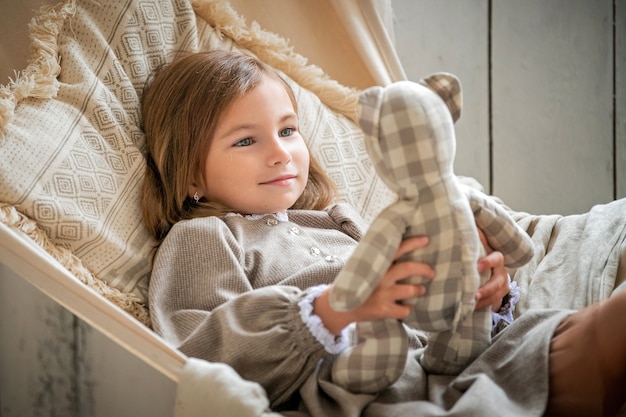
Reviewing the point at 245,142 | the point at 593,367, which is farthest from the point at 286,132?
the point at 593,367

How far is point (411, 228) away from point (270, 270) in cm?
32

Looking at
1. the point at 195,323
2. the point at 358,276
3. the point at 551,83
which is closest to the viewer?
the point at 358,276

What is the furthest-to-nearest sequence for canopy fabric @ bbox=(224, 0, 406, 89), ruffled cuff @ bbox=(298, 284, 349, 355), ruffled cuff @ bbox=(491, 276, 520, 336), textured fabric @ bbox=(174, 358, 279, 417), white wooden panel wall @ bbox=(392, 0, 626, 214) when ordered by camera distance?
1. white wooden panel wall @ bbox=(392, 0, 626, 214)
2. canopy fabric @ bbox=(224, 0, 406, 89)
3. ruffled cuff @ bbox=(491, 276, 520, 336)
4. ruffled cuff @ bbox=(298, 284, 349, 355)
5. textured fabric @ bbox=(174, 358, 279, 417)

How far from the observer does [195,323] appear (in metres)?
0.97

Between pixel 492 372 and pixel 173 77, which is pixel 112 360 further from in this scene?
pixel 173 77

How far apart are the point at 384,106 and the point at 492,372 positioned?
34 centimetres

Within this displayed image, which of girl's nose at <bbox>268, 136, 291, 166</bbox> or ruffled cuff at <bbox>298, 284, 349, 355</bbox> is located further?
girl's nose at <bbox>268, 136, 291, 166</bbox>

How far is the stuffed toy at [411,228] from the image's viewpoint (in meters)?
0.78

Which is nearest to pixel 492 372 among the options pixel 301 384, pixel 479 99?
pixel 301 384

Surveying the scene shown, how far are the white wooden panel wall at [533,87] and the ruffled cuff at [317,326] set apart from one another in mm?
1228

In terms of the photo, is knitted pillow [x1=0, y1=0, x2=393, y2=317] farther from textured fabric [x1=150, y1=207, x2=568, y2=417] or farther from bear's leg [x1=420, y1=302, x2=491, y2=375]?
bear's leg [x1=420, y1=302, x2=491, y2=375]

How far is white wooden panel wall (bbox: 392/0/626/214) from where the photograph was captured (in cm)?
195

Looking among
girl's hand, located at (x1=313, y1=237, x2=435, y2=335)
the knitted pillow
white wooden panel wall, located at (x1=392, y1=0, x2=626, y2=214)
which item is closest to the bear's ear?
girl's hand, located at (x1=313, y1=237, x2=435, y2=335)

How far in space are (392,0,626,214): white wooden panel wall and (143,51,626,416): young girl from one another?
782 millimetres
